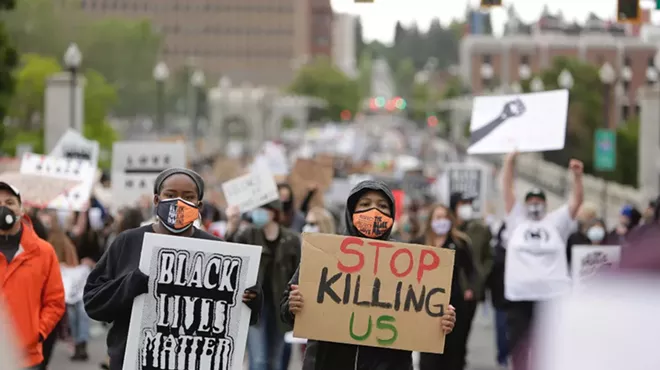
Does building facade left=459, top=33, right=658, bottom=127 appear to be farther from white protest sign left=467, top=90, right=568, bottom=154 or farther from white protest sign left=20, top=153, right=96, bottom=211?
white protest sign left=467, top=90, right=568, bottom=154

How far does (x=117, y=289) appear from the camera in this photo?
6.19m

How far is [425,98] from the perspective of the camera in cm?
18462

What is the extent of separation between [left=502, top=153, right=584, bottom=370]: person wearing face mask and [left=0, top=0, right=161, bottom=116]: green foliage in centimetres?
6725

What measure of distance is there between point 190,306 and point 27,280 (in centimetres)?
135

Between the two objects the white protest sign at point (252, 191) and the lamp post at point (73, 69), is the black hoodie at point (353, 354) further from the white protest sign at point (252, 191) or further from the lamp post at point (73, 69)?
the lamp post at point (73, 69)

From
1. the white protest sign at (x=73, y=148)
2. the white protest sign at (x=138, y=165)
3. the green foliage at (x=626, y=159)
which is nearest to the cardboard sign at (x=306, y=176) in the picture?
the white protest sign at (x=138, y=165)

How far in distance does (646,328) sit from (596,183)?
1643 inches

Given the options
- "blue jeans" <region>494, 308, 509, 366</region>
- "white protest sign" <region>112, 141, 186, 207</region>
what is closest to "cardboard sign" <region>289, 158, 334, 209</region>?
"white protest sign" <region>112, 141, 186, 207</region>

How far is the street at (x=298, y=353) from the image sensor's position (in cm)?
1380

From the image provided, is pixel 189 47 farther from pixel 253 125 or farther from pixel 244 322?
pixel 244 322

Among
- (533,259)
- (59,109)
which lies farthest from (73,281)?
(59,109)

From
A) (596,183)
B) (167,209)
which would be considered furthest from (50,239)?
(596,183)

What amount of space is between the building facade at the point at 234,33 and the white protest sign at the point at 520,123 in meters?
162

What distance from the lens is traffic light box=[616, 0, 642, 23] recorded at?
16.9 meters
